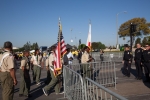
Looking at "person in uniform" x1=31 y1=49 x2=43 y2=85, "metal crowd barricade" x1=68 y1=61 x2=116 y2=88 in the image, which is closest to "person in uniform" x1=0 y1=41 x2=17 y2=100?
"metal crowd barricade" x1=68 y1=61 x2=116 y2=88

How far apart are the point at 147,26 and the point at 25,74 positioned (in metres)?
55.6

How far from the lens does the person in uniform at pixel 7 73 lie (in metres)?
4.82

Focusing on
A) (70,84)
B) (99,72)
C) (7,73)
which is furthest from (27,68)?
(99,72)

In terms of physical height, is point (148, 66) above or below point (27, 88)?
above

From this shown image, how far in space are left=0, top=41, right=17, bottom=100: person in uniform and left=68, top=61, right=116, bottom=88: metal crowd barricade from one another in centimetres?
282

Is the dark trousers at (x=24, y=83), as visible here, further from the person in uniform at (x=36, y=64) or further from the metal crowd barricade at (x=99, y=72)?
the person in uniform at (x=36, y=64)

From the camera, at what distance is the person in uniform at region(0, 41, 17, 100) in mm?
4824

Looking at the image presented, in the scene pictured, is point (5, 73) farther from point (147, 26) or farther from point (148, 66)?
point (147, 26)

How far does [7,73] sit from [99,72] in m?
4.73

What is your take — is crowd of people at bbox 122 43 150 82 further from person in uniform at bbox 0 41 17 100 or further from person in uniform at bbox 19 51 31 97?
person in uniform at bbox 0 41 17 100

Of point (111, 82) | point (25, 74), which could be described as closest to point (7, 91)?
point (25, 74)

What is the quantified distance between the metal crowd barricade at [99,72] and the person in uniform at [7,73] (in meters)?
2.82

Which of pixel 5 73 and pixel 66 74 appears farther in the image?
pixel 66 74

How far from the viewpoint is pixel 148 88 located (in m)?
7.49
